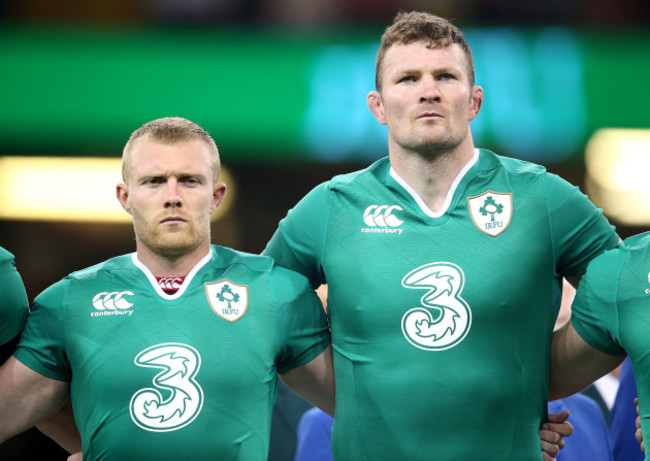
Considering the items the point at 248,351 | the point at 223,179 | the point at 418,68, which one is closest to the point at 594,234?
the point at 418,68

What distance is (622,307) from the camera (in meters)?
2.83

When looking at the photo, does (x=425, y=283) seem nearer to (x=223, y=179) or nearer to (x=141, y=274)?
(x=141, y=274)

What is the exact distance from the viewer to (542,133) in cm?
693

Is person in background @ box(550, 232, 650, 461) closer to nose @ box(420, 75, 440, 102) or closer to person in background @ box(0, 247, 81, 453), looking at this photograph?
nose @ box(420, 75, 440, 102)

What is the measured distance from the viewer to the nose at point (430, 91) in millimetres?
3070

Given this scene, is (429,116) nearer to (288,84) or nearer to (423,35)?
(423,35)

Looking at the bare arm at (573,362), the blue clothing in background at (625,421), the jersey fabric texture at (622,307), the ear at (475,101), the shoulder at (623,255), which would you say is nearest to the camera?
the jersey fabric texture at (622,307)

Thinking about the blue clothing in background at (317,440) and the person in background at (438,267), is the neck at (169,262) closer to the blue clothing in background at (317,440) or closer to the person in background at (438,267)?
the person in background at (438,267)

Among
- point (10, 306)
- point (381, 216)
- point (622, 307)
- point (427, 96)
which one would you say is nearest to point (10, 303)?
point (10, 306)

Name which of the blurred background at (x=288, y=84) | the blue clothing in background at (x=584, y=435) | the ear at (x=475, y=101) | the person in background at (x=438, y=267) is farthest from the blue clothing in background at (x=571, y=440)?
the blurred background at (x=288, y=84)

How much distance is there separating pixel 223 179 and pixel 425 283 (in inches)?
191

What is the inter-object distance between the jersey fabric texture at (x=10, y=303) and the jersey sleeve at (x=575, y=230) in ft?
5.09

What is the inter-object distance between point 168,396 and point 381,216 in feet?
2.67

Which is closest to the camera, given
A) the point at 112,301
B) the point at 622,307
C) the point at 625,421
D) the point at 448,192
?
the point at 622,307
